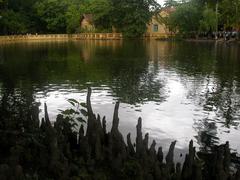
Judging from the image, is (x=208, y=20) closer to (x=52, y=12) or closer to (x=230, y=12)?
(x=230, y=12)

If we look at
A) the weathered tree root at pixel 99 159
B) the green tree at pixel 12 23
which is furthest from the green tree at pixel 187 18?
the weathered tree root at pixel 99 159

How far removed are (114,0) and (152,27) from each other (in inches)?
524

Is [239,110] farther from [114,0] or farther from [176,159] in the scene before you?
[114,0]

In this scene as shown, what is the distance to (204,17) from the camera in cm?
8812

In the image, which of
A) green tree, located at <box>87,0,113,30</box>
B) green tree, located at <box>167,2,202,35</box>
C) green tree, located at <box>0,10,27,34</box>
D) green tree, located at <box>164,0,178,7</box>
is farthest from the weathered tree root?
green tree, located at <box>164,0,178,7</box>

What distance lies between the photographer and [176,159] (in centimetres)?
1438

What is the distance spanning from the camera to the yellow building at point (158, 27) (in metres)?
109

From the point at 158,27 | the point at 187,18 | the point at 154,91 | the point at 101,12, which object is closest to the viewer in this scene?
the point at 154,91

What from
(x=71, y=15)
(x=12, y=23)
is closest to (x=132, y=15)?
(x=71, y=15)

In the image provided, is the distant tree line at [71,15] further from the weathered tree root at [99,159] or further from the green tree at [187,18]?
the weathered tree root at [99,159]

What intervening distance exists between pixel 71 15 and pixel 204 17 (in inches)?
1511

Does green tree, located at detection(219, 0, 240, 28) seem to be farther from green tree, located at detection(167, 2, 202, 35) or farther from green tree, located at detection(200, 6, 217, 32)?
green tree, located at detection(167, 2, 202, 35)

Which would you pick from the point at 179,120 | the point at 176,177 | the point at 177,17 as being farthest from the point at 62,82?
the point at 177,17

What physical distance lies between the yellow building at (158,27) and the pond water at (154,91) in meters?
64.1
